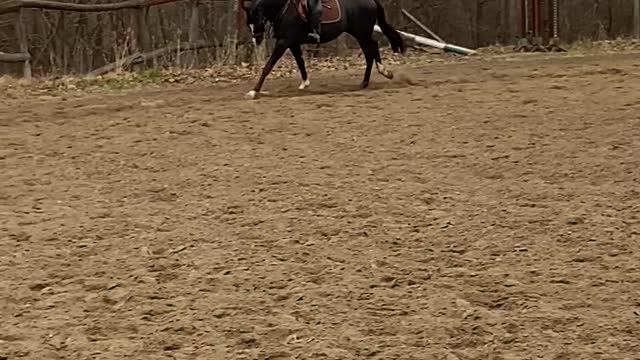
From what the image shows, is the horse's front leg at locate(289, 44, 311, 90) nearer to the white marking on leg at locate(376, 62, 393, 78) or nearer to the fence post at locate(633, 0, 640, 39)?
the white marking on leg at locate(376, 62, 393, 78)

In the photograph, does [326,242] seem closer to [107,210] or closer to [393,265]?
[393,265]

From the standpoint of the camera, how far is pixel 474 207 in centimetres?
604

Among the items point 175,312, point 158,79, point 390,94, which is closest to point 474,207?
point 175,312

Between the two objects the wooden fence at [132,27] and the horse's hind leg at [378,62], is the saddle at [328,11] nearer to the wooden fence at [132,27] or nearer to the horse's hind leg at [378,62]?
the horse's hind leg at [378,62]

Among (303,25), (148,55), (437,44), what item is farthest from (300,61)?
(437,44)

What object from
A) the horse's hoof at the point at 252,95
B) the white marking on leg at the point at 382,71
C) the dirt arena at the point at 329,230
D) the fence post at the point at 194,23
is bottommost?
the dirt arena at the point at 329,230

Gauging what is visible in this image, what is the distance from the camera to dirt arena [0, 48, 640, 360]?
13.7 feet

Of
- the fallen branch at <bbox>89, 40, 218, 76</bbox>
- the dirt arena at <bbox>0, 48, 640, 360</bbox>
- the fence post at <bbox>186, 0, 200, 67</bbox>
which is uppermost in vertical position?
the fence post at <bbox>186, 0, 200, 67</bbox>

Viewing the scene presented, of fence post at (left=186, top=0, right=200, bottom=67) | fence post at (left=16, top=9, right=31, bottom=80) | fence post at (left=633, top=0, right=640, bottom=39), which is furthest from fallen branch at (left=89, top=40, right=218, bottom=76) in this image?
fence post at (left=633, top=0, right=640, bottom=39)

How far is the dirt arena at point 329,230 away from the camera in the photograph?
418 centimetres

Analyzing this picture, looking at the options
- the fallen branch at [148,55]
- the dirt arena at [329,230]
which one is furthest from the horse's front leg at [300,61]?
the fallen branch at [148,55]

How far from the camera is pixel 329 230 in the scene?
5.68 m

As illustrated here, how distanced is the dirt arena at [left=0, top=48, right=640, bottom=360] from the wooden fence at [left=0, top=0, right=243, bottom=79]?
15.8ft

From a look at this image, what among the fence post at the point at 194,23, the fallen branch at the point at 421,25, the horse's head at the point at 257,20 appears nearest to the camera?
the horse's head at the point at 257,20
